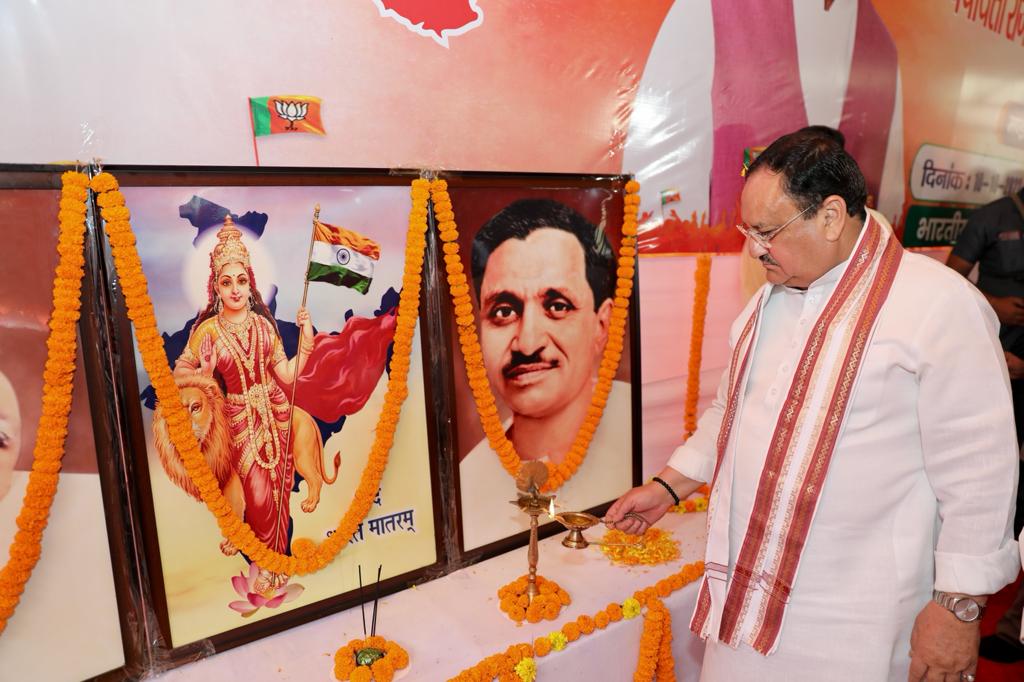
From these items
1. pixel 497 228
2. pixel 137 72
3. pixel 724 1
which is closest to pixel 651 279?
pixel 497 228

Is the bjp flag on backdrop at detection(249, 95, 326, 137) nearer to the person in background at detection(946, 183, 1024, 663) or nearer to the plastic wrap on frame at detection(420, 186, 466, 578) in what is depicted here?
the plastic wrap on frame at detection(420, 186, 466, 578)

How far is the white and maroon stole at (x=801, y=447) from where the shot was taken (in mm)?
1286

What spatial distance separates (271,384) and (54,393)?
434mm

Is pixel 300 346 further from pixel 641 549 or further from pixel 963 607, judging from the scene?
pixel 963 607

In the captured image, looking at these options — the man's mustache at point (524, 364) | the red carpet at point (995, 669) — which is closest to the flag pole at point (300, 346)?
the man's mustache at point (524, 364)

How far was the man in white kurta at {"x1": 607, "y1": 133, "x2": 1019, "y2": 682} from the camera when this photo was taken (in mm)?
1185

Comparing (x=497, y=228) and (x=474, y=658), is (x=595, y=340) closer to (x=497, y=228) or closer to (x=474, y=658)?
(x=497, y=228)

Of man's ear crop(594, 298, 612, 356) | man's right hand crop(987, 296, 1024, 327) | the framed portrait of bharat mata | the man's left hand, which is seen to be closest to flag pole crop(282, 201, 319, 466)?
the framed portrait of bharat mata

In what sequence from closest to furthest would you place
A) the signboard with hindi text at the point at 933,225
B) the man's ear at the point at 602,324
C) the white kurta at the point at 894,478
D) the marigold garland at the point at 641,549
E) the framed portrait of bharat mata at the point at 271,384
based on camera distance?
the white kurta at the point at 894,478 → the framed portrait of bharat mata at the point at 271,384 → the marigold garland at the point at 641,549 → the man's ear at the point at 602,324 → the signboard with hindi text at the point at 933,225

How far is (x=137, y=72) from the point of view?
138 cm

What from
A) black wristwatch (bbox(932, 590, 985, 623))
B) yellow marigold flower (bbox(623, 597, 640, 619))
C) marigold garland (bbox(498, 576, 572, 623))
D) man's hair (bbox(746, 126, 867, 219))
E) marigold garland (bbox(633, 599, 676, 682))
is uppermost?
man's hair (bbox(746, 126, 867, 219))

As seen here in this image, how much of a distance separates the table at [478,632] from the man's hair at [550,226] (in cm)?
85

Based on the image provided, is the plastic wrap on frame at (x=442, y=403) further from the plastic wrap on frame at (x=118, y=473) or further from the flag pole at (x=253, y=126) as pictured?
the plastic wrap on frame at (x=118, y=473)

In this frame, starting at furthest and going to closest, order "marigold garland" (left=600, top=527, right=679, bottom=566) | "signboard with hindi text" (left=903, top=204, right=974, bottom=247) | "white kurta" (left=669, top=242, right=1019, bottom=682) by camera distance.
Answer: "signboard with hindi text" (left=903, top=204, right=974, bottom=247) < "marigold garland" (left=600, top=527, right=679, bottom=566) < "white kurta" (left=669, top=242, right=1019, bottom=682)
